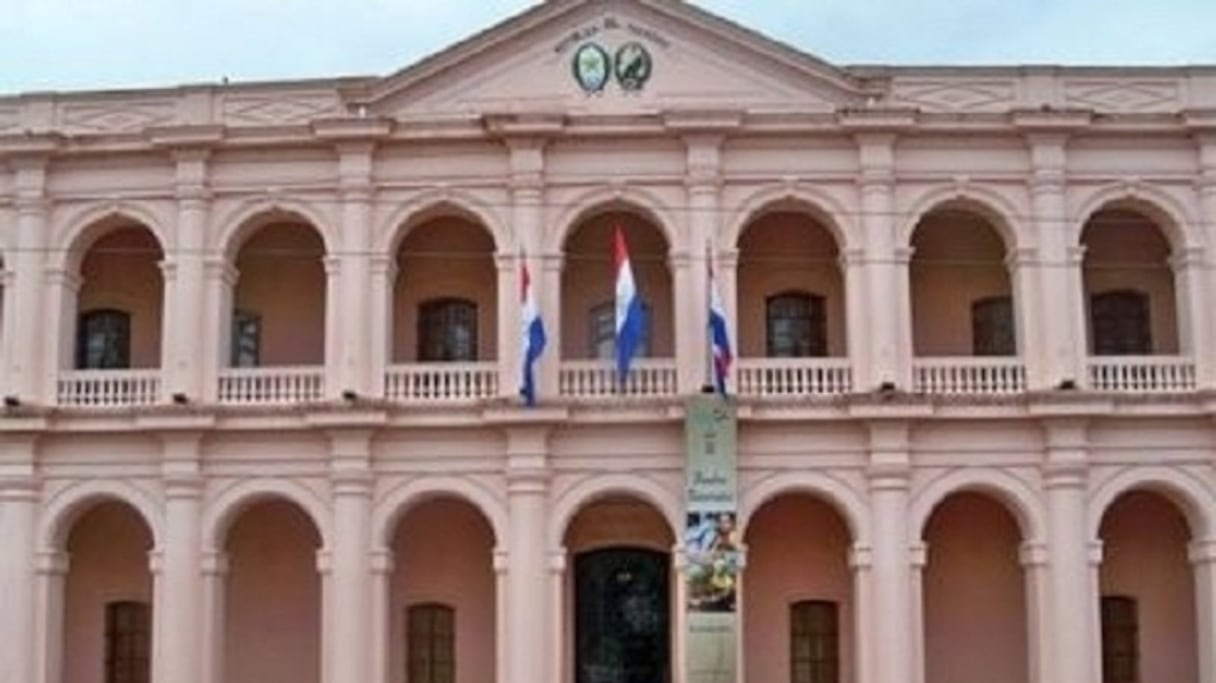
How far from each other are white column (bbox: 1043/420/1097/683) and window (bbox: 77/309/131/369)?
14940mm

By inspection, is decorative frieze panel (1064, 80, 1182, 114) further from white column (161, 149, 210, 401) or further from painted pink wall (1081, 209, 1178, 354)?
white column (161, 149, 210, 401)

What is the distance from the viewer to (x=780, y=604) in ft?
96.9

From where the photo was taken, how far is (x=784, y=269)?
3033 centimetres

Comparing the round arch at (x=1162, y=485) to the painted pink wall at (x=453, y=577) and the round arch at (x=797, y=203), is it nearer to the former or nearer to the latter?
the round arch at (x=797, y=203)

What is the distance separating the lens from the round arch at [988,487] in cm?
2770

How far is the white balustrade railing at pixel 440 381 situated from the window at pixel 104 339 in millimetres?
5271

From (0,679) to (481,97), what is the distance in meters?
11.5

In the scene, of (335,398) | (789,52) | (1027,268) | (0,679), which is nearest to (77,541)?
(0,679)

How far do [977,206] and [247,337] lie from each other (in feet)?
39.2

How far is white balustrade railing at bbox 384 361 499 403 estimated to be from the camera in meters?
28.3

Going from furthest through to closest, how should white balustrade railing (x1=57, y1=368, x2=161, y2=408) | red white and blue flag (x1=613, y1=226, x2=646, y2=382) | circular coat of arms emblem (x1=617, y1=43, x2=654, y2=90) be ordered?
circular coat of arms emblem (x1=617, y1=43, x2=654, y2=90) < white balustrade railing (x1=57, y1=368, x2=161, y2=408) < red white and blue flag (x1=613, y1=226, x2=646, y2=382)

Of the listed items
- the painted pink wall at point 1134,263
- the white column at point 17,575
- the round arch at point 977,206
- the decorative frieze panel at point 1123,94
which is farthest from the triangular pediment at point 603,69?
the white column at point 17,575

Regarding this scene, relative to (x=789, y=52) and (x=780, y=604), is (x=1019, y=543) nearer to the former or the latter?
(x=780, y=604)

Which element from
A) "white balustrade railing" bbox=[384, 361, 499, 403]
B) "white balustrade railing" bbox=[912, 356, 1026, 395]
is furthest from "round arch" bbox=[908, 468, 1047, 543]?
"white balustrade railing" bbox=[384, 361, 499, 403]
